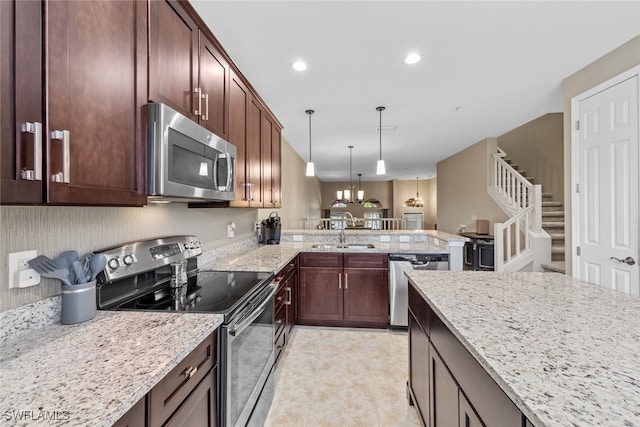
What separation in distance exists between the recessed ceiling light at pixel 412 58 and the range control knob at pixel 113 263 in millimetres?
2457

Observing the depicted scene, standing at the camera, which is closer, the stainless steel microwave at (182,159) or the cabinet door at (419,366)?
the stainless steel microwave at (182,159)

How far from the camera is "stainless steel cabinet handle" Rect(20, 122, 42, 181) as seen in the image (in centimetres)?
75

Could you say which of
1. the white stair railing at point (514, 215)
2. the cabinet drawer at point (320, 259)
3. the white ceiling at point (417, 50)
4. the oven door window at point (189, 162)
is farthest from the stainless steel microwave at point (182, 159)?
the white stair railing at point (514, 215)

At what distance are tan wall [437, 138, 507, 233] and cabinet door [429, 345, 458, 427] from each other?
4.51 meters

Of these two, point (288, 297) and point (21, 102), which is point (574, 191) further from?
point (21, 102)

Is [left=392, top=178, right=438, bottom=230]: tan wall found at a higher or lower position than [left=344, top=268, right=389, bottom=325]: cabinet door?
higher

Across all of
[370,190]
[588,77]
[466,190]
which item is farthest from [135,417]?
[370,190]

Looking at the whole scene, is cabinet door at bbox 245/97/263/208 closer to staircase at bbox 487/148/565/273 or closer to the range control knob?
the range control knob

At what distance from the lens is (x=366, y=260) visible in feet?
10.2

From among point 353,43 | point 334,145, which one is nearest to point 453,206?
point 334,145

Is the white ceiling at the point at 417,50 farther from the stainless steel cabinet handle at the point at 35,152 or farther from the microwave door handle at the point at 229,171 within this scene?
the stainless steel cabinet handle at the point at 35,152

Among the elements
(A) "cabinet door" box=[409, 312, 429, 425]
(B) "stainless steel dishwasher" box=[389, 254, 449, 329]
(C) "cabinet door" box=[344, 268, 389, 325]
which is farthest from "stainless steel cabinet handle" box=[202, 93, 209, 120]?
(B) "stainless steel dishwasher" box=[389, 254, 449, 329]

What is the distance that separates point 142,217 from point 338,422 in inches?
68.9

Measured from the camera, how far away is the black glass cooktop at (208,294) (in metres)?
1.32
